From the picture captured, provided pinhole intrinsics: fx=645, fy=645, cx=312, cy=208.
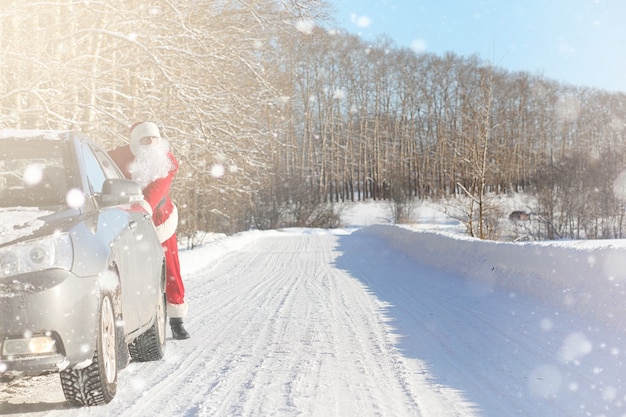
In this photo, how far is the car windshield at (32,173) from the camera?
3784 millimetres

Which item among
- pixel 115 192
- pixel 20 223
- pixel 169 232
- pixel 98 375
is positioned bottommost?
pixel 98 375

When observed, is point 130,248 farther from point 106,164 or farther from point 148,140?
point 148,140

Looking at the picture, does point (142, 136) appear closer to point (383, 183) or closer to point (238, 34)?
point (238, 34)

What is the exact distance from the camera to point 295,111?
5441 centimetres

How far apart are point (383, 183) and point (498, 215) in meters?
38.8

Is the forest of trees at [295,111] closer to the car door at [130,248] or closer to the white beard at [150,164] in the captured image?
the white beard at [150,164]

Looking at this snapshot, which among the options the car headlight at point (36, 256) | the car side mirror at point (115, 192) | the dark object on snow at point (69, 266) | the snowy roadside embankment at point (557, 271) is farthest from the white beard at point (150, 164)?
the snowy roadside embankment at point (557, 271)

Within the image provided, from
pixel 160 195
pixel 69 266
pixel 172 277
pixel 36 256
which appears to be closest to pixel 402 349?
pixel 172 277

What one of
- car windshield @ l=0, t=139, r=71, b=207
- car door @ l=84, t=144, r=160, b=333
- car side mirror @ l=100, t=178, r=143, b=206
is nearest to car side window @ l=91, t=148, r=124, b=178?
car door @ l=84, t=144, r=160, b=333

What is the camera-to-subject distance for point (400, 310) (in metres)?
8.04

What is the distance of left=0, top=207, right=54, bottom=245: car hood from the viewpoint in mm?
3082

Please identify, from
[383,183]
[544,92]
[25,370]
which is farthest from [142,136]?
[544,92]

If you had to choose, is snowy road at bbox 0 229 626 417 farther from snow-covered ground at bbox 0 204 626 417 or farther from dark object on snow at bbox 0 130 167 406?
dark object on snow at bbox 0 130 167 406

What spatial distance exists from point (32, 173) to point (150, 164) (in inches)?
76.6
